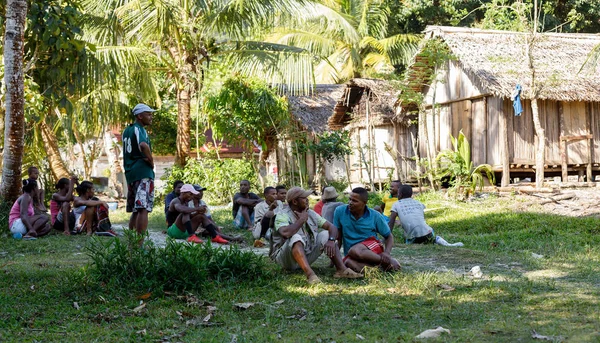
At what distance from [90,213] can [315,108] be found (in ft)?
43.0

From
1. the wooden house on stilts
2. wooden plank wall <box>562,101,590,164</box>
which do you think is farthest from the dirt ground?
wooden plank wall <box>562,101,590,164</box>

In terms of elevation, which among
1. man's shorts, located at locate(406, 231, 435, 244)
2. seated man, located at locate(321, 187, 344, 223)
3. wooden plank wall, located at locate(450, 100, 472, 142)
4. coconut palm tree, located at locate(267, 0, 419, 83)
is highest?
coconut palm tree, located at locate(267, 0, 419, 83)

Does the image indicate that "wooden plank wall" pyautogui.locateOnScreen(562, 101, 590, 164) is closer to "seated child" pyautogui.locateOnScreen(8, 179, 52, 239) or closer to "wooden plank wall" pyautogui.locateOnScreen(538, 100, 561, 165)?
"wooden plank wall" pyautogui.locateOnScreen(538, 100, 561, 165)

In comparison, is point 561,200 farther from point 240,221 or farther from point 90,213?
point 90,213

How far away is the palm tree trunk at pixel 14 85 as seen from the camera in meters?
9.65

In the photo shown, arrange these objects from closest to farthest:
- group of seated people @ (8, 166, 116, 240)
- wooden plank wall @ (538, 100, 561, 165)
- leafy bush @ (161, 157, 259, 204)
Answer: group of seated people @ (8, 166, 116, 240) < wooden plank wall @ (538, 100, 561, 165) < leafy bush @ (161, 157, 259, 204)

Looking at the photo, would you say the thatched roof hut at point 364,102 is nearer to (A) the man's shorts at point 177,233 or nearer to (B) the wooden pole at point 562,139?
(B) the wooden pole at point 562,139

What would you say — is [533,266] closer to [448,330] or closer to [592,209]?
[448,330]

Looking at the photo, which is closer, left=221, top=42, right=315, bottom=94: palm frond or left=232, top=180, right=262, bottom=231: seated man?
left=232, top=180, right=262, bottom=231: seated man

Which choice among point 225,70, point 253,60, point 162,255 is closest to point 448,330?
point 162,255

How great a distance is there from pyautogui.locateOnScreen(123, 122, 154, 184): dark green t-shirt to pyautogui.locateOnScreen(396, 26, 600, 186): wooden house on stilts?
32.6 ft

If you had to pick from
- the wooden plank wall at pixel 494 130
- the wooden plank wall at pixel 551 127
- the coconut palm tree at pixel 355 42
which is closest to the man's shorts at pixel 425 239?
the wooden plank wall at pixel 494 130

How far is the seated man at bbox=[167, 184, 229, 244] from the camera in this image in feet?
33.8

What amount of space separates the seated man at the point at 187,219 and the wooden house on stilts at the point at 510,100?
7612 millimetres
